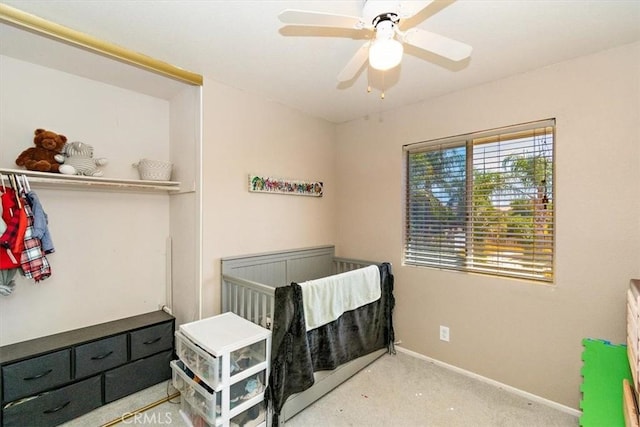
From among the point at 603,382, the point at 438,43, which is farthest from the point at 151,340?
the point at 603,382

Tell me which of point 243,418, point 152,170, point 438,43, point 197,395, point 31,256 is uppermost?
point 438,43

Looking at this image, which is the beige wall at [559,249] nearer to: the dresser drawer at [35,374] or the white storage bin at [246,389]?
the white storage bin at [246,389]

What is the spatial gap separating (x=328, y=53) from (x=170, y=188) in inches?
64.0

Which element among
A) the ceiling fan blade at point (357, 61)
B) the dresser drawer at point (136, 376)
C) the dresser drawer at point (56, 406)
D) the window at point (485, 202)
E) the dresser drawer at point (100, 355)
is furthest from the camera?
the window at point (485, 202)

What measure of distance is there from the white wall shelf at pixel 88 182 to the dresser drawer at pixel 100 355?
1096 mm

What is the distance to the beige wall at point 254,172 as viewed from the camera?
2.30 meters

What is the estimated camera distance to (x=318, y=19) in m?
1.17

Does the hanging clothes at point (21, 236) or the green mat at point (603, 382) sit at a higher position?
the hanging clothes at point (21, 236)

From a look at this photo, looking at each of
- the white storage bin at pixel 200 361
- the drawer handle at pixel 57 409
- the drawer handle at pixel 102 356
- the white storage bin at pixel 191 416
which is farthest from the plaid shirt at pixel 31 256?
the white storage bin at pixel 191 416

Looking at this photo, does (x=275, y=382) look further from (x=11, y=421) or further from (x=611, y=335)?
(x=611, y=335)

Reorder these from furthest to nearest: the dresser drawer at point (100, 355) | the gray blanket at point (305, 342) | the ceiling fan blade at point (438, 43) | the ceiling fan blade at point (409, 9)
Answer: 1. the dresser drawer at point (100, 355)
2. the gray blanket at point (305, 342)
3. the ceiling fan blade at point (438, 43)
4. the ceiling fan blade at point (409, 9)

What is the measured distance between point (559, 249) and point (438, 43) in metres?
1.66

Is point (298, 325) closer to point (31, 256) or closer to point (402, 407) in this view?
point (402, 407)

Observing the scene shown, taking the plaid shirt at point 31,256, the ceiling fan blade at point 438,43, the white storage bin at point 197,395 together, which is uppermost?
the ceiling fan blade at point 438,43
